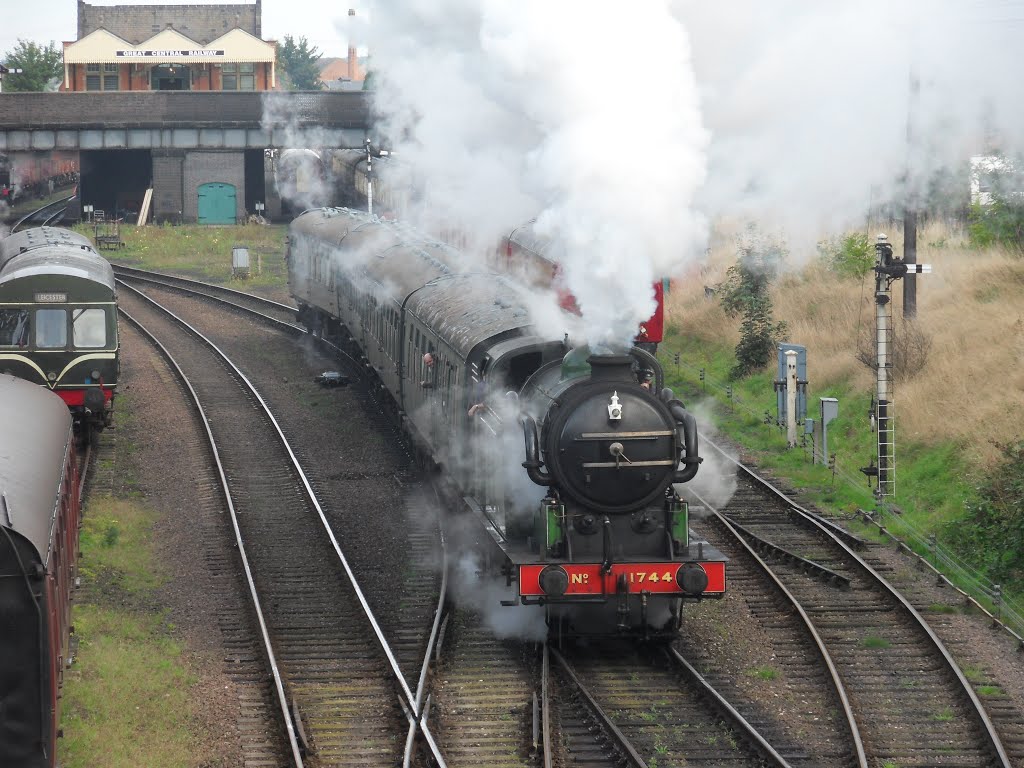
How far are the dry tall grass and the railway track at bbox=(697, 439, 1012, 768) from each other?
9.11 ft

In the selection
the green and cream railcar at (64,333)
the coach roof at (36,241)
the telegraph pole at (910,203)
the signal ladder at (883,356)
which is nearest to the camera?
the signal ladder at (883,356)

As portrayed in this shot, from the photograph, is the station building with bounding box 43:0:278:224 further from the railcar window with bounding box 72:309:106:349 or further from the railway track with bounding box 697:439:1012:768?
the railway track with bounding box 697:439:1012:768

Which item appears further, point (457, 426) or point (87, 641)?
point (457, 426)

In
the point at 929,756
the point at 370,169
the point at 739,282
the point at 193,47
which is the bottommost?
the point at 929,756

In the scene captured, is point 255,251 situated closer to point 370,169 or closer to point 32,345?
point 370,169

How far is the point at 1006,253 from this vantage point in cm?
2492

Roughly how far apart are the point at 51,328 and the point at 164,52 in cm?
5254

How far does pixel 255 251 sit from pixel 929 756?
1510 inches

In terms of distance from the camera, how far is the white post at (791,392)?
20.1 metres

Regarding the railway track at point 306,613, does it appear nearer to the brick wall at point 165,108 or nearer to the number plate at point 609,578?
the number plate at point 609,578

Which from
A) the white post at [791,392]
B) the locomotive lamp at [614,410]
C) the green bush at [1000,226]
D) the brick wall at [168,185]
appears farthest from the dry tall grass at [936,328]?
the brick wall at [168,185]

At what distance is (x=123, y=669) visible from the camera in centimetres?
1142

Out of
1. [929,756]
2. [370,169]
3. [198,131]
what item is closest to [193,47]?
[198,131]

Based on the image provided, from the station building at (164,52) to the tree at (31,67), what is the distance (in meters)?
4.76
